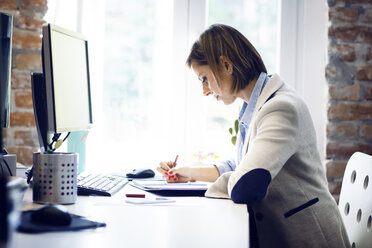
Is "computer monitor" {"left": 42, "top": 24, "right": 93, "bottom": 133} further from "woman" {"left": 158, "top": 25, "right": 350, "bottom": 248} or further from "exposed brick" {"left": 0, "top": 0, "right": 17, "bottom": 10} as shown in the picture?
"exposed brick" {"left": 0, "top": 0, "right": 17, "bottom": 10}

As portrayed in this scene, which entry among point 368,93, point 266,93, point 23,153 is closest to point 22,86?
point 23,153

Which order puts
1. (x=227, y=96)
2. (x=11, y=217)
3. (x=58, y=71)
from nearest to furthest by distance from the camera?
(x=11, y=217) < (x=58, y=71) < (x=227, y=96)

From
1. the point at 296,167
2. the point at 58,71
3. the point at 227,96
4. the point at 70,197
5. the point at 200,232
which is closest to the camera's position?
the point at 200,232

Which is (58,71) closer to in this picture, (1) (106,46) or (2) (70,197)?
(2) (70,197)

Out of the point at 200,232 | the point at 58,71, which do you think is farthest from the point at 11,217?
the point at 58,71

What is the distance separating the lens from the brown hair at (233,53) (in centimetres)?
168

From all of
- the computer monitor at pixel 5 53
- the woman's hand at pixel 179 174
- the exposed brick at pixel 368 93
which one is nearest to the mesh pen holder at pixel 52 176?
the computer monitor at pixel 5 53

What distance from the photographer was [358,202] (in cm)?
149

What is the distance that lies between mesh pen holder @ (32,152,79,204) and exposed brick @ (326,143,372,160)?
1.62m

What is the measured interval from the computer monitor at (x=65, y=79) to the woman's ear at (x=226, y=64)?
1.54ft

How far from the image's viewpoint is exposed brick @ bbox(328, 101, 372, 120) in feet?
7.96

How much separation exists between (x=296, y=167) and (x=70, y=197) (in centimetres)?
69

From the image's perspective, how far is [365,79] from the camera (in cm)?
244

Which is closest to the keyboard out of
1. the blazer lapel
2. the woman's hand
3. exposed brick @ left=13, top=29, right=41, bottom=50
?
the woman's hand
